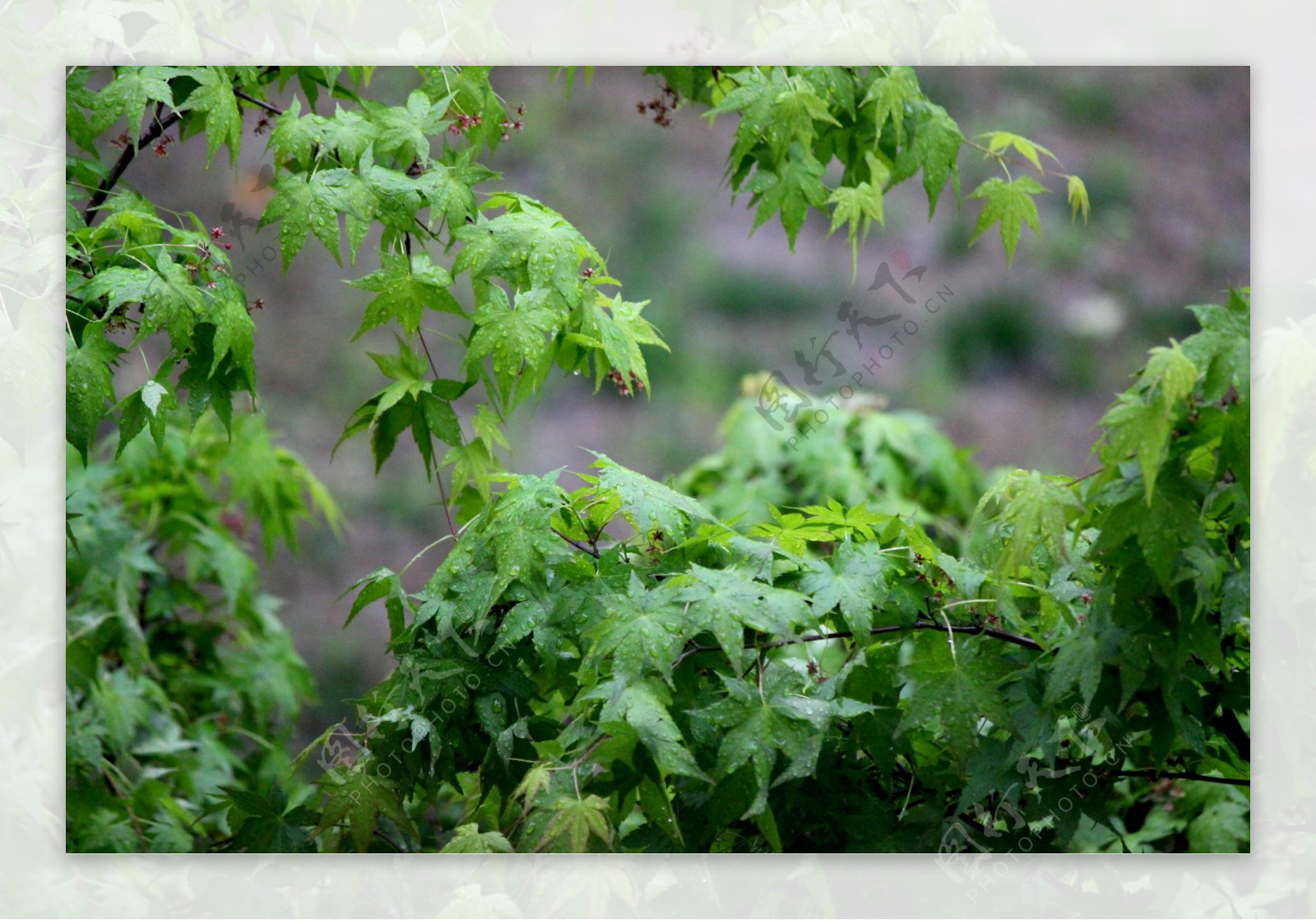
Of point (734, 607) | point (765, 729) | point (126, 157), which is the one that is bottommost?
point (765, 729)

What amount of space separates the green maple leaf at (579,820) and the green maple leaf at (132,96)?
800mm

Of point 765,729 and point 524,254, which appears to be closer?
point 765,729

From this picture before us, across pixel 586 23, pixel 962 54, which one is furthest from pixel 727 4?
pixel 962 54

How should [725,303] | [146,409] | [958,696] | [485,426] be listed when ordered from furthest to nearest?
1. [725,303]
2. [485,426]
3. [146,409]
4. [958,696]

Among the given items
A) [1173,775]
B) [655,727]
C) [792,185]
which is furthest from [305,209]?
[1173,775]

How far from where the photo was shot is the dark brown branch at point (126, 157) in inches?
46.1

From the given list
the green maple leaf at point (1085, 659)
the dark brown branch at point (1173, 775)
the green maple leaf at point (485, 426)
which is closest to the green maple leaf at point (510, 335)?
the green maple leaf at point (485, 426)

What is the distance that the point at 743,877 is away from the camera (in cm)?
113

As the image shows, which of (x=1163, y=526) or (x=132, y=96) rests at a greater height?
(x=132, y=96)

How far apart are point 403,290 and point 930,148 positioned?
23.8 inches

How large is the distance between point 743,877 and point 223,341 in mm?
777

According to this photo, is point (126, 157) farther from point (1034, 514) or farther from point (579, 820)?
point (1034, 514)

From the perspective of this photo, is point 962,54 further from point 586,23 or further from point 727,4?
point 586,23

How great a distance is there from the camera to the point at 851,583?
40.4 inches
